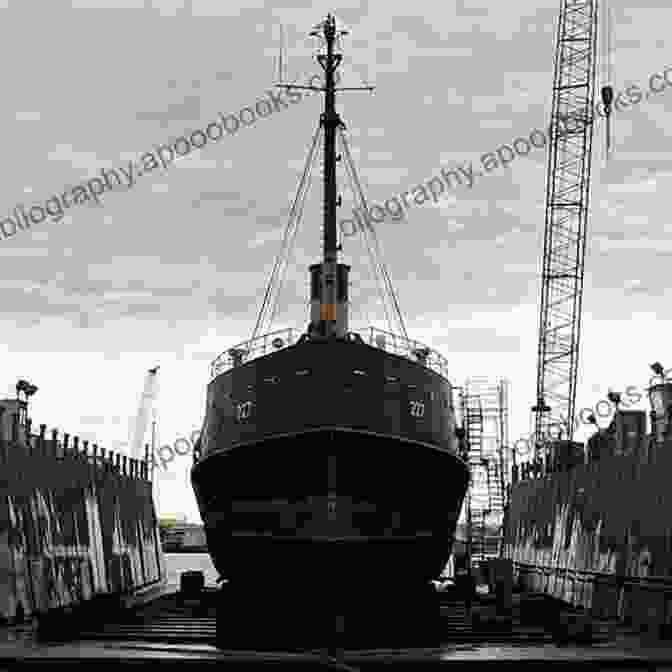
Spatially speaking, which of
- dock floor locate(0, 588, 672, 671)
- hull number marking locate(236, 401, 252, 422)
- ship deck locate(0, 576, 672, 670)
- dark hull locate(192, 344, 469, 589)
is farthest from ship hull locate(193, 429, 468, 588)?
dock floor locate(0, 588, 672, 671)

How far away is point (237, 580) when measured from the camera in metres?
32.5

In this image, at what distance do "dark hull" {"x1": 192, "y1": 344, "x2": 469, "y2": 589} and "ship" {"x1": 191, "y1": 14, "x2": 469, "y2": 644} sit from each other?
3 centimetres

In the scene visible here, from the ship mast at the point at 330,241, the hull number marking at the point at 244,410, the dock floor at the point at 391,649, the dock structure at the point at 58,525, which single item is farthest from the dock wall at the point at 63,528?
the ship mast at the point at 330,241

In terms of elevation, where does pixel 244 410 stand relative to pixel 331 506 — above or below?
above

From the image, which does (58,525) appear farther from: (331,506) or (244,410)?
(331,506)

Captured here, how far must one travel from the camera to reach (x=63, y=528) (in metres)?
31.6

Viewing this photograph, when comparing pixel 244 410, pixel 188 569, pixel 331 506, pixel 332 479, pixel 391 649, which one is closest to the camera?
pixel 391 649

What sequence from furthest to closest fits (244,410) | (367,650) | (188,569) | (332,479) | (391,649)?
(188,569), (244,410), (332,479), (391,649), (367,650)

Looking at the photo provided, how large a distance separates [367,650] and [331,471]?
26.0ft

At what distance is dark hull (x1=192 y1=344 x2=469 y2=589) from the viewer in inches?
1046

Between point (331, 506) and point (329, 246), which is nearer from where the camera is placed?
point (331, 506)

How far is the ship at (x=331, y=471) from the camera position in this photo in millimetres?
26641

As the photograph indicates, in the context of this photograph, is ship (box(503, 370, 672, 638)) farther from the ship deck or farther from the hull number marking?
the hull number marking

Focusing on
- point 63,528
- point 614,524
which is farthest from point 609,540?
point 63,528
